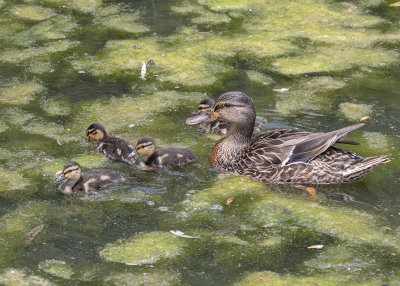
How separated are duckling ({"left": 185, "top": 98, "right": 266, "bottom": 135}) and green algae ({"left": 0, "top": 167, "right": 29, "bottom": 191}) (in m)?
1.50

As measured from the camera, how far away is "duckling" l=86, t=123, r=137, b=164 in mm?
6043

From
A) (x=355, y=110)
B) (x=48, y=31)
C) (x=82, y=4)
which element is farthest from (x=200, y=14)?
(x=355, y=110)

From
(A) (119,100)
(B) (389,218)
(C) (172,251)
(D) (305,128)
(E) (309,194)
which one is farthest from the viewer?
(A) (119,100)

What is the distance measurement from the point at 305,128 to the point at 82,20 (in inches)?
148

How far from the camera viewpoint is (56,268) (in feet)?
15.2

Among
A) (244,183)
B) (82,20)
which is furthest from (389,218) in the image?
(82,20)

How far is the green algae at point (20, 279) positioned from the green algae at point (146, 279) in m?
0.41

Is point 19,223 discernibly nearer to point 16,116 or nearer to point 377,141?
point 16,116

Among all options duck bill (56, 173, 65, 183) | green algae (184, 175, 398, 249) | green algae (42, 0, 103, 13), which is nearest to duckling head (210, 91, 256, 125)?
green algae (184, 175, 398, 249)

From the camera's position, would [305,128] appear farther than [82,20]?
No

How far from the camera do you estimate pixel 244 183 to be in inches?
231

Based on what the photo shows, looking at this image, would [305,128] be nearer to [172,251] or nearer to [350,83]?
[350,83]

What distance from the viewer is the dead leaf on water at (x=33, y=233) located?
16.3 ft

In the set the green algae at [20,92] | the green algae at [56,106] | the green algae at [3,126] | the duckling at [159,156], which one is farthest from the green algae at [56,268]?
the green algae at [20,92]
